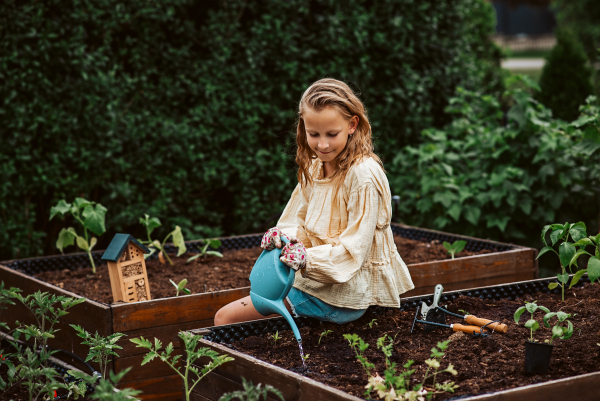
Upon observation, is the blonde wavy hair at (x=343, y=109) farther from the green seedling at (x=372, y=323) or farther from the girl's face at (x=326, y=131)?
the green seedling at (x=372, y=323)

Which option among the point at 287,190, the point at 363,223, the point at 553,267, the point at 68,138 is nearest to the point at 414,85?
the point at 287,190

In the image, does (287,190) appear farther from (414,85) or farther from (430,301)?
(430,301)

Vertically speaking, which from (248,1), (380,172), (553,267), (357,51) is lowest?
(553,267)

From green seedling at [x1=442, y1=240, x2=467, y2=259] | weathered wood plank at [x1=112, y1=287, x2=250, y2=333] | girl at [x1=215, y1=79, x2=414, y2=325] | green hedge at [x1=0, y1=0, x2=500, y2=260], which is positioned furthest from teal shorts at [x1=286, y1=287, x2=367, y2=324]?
green hedge at [x1=0, y1=0, x2=500, y2=260]

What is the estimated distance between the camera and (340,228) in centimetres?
278

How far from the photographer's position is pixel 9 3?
4.13 meters

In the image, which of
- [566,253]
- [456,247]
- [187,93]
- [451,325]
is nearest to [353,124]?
[451,325]

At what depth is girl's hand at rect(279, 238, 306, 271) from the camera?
95.1 inches

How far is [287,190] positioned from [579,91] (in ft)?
9.52

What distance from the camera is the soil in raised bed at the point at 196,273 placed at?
11.6ft

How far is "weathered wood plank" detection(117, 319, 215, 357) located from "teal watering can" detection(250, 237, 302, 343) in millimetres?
676

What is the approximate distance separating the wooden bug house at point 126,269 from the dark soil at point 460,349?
0.94 meters

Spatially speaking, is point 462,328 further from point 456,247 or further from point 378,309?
point 456,247

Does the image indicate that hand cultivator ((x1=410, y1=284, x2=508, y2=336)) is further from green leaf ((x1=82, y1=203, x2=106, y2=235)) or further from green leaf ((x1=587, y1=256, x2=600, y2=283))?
green leaf ((x1=82, y1=203, x2=106, y2=235))
